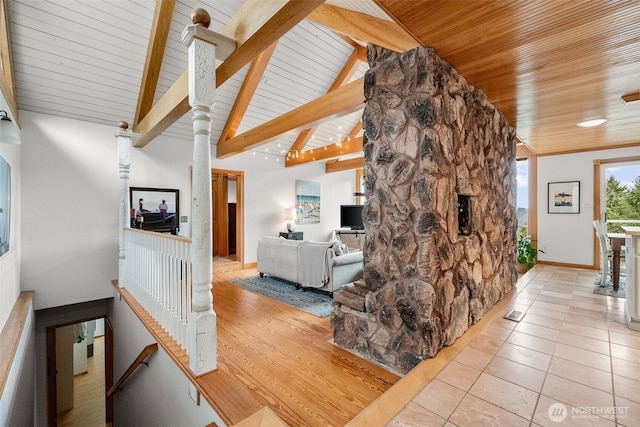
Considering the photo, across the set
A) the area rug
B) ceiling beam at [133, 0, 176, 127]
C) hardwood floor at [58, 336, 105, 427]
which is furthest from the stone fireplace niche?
hardwood floor at [58, 336, 105, 427]

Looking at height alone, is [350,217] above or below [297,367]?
above

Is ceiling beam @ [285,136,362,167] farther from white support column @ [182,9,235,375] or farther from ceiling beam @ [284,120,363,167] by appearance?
white support column @ [182,9,235,375]

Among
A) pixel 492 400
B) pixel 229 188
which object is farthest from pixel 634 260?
pixel 229 188

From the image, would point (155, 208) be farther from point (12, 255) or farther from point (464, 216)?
point (464, 216)

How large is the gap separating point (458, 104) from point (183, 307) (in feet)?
9.66

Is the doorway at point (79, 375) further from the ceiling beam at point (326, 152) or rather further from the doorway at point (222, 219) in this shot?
the ceiling beam at point (326, 152)

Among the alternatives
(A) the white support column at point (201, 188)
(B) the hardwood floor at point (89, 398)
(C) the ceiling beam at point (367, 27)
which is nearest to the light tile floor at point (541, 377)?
(A) the white support column at point (201, 188)

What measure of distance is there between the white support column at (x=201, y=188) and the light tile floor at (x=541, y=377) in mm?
1366

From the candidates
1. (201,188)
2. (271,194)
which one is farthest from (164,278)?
(271,194)

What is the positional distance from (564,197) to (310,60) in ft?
18.5

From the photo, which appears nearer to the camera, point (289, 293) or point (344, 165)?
point (289, 293)

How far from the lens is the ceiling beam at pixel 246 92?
4.64 m

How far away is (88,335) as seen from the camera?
720 cm

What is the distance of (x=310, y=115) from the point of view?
4.02 metres
